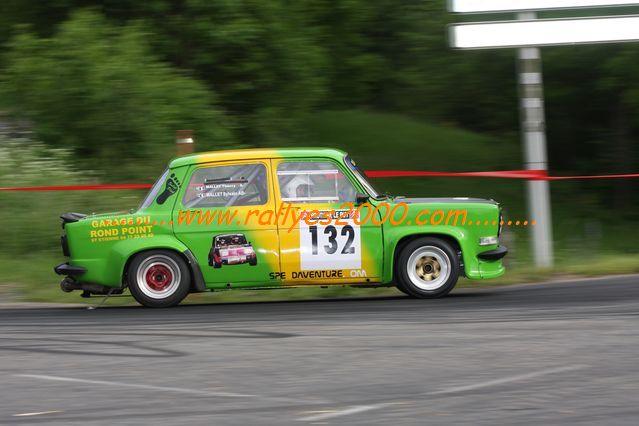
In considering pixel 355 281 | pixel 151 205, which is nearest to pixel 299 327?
pixel 355 281

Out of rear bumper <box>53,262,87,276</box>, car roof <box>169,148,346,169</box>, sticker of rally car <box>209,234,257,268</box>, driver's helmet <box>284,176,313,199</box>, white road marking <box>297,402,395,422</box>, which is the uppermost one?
car roof <box>169,148,346,169</box>

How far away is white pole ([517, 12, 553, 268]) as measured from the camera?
41.9 feet

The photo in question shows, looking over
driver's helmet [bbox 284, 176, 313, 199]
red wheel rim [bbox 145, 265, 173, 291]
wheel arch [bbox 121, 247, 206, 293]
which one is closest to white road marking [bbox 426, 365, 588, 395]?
driver's helmet [bbox 284, 176, 313, 199]

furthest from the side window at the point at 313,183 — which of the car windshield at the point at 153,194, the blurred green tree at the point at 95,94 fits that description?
the blurred green tree at the point at 95,94

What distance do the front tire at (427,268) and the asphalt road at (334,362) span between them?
0.20 metres

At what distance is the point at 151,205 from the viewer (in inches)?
413

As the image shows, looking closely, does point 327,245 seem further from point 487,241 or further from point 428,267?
point 487,241

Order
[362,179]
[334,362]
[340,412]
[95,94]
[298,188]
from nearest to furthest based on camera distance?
[340,412]
[334,362]
[298,188]
[362,179]
[95,94]

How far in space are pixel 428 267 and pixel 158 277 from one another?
2829 millimetres

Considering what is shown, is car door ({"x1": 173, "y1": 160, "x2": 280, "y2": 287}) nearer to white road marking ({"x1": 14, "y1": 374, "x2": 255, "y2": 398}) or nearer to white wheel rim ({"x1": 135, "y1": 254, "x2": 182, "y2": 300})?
white wheel rim ({"x1": 135, "y1": 254, "x2": 182, "y2": 300})

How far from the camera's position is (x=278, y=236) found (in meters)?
10.2

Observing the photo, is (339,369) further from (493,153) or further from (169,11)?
(493,153)

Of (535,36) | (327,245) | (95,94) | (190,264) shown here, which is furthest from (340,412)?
(95,94)

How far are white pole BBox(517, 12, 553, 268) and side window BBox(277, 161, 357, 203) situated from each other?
3447mm
